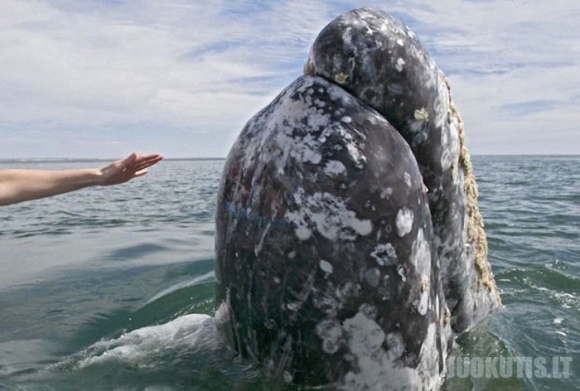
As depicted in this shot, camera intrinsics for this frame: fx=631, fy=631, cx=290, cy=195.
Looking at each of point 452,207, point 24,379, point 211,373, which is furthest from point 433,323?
point 24,379

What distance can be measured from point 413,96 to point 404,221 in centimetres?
59

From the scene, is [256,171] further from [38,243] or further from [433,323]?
[38,243]

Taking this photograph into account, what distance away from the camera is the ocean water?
11.1ft

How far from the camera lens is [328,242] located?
2.72 meters

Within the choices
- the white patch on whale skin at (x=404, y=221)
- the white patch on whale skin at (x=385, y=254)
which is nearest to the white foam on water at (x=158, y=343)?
the white patch on whale skin at (x=385, y=254)

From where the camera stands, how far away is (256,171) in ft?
9.20

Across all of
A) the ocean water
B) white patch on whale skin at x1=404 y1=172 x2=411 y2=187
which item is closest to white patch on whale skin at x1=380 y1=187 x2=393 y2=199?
white patch on whale skin at x1=404 y1=172 x2=411 y2=187

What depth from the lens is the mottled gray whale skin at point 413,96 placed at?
2.83m

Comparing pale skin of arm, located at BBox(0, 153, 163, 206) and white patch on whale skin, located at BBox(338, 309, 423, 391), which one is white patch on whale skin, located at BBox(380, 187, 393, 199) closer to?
white patch on whale skin, located at BBox(338, 309, 423, 391)

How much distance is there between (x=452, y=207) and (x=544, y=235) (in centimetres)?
635

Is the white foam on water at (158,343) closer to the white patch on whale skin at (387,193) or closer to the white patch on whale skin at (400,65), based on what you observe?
the white patch on whale skin at (387,193)

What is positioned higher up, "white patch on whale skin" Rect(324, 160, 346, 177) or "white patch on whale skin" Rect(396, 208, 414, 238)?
"white patch on whale skin" Rect(324, 160, 346, 177)

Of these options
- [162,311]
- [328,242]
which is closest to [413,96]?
[328,242]

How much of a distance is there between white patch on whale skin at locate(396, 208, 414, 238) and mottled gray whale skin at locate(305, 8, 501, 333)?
0.38 meters
